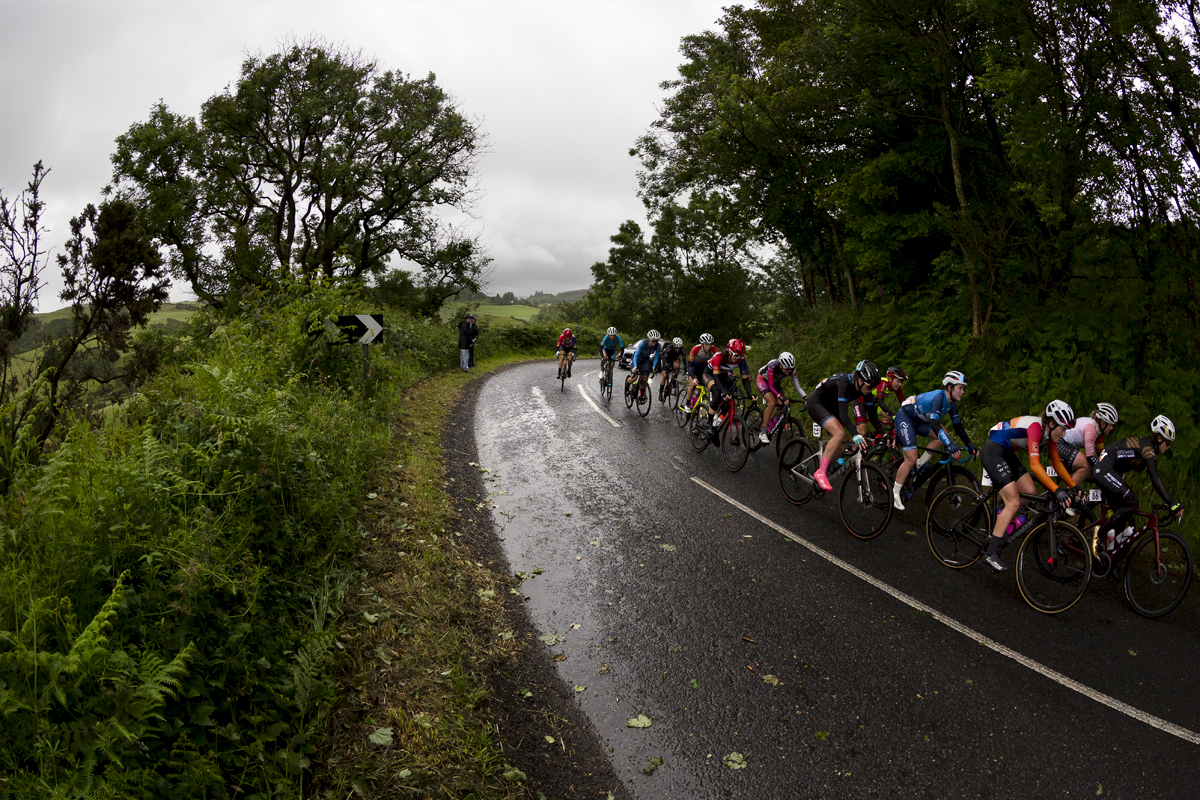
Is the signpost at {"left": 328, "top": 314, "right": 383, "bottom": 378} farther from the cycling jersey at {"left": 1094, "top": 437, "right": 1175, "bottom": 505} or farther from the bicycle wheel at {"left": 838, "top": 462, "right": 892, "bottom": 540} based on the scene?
the cycling jersey at {"left": 1094, "top": 437, "right": 1175, "bottom": 505}

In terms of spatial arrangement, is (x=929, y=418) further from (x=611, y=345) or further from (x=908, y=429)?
(x=611, y=345)

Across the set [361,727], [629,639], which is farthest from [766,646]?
[361,727]

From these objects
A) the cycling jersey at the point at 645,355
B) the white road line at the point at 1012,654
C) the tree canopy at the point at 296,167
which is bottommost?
the white road line at the point at 1012,654

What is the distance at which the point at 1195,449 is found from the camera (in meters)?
7.91

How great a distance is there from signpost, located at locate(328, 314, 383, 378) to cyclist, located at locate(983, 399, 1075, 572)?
32.0ft

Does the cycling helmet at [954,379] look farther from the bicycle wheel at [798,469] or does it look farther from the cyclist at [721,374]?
the cyclist at [721,374]

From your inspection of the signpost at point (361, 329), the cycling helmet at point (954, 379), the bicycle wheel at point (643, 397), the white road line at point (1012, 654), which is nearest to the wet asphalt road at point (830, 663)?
the white road line at point (1012, 654)

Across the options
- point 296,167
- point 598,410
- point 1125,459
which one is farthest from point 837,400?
point 296,167

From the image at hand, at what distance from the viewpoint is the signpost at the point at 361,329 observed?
10875mm

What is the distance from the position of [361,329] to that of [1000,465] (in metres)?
9.98

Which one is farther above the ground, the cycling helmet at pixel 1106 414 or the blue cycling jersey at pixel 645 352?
the blue cycling jersey at pixel 645 352

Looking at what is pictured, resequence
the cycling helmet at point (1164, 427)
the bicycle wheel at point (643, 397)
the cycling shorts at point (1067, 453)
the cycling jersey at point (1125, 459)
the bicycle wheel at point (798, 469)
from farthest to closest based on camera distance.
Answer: the bicycle wheel at point (643, 397) → the bicycle wheel at point (798, 469) → the cycling shorts at point (1067, 453) → the cycling jersey at point (1125, 459) → the cycling helmet at point (1164, 427)

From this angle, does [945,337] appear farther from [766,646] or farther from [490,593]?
[490,593]

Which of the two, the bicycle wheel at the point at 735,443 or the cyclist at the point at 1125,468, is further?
the bicycle wheel at the point at 735,443
